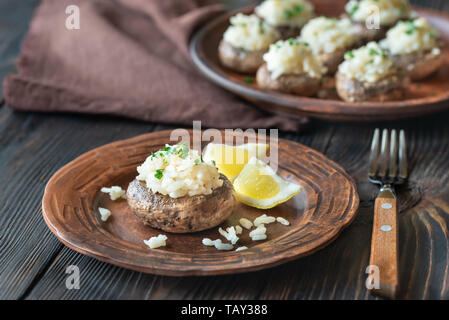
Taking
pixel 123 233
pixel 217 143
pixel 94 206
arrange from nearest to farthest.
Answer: pixel 123 233 → pixel 94 206 → pixel 217 143

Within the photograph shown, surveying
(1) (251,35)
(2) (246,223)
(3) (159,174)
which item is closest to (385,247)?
(2) (246,223)

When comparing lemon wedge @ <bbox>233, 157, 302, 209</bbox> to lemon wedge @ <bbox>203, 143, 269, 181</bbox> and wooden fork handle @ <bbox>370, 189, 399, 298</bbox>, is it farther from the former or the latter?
wooden fork handle @ <bbox>370, 189, 399, 298</bbox>

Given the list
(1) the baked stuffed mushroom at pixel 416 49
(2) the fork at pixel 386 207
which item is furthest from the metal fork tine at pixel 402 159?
(1) the baked stuffed mushroom at pixel 416 49

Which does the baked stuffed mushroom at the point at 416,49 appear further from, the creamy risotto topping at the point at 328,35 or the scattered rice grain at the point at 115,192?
the scattered rice grain at the point at 115,192

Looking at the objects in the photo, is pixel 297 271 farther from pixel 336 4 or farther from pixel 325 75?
pixel 336 4

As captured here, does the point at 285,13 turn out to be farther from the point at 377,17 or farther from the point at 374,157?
the point at 374,157

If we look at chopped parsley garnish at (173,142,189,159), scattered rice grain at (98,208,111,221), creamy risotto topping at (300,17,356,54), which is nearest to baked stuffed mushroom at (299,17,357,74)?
creamy risotto topping at (300,17,356,54)
